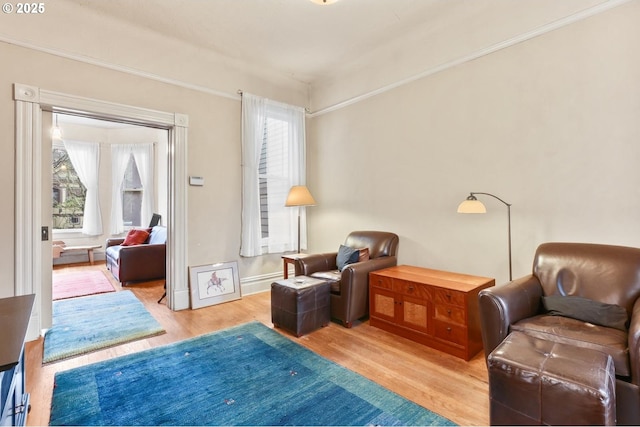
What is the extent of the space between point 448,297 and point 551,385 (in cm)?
118

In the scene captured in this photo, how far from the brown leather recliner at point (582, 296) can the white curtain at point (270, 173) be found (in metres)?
3.01

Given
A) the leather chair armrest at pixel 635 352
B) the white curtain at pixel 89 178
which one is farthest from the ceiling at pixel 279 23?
the white curtain at pixel 89 178

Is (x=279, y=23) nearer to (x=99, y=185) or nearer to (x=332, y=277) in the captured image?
(x=332, y=277)

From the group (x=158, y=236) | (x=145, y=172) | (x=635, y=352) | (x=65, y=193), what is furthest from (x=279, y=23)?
(x=65, y=193)

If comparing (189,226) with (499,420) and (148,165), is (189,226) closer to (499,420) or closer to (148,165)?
(499,420)

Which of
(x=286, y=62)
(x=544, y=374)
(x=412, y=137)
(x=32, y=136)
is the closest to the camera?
(x=544, y=374)

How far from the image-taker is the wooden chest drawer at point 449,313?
2471mm

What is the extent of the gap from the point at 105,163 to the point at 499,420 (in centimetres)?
827

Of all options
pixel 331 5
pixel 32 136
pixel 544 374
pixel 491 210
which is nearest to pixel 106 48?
pixel 32 136

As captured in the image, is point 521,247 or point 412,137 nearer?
point 521,247

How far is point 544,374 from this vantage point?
4.57 feet

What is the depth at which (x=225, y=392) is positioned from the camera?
205cm

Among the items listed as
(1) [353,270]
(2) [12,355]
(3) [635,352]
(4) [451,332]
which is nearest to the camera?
(2) [12,355]

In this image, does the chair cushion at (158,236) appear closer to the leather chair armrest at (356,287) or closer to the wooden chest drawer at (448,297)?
the leather chair armrest at (356,287)
